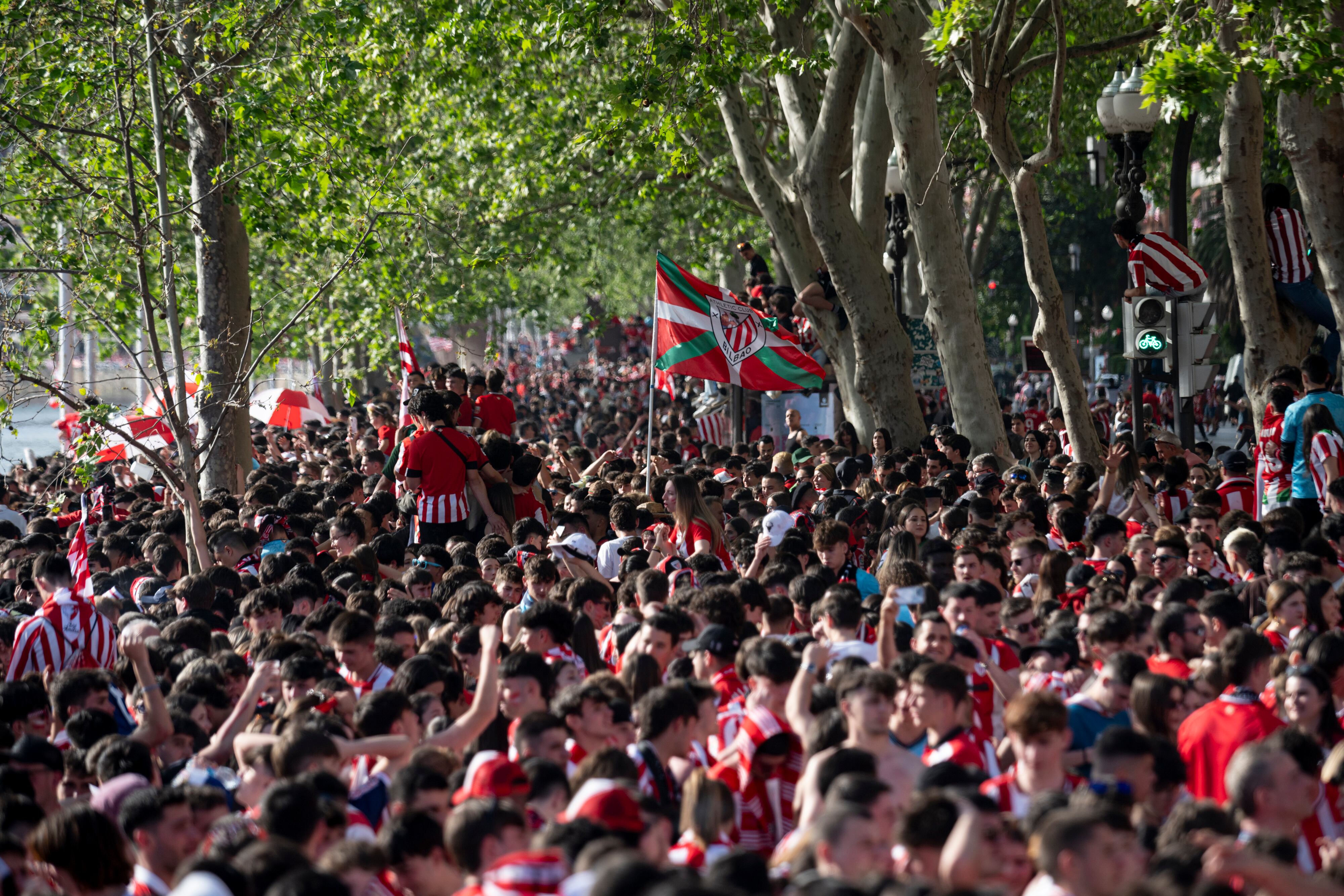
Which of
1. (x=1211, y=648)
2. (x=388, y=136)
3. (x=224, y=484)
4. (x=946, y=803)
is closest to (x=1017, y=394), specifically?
(x=388, y=136)

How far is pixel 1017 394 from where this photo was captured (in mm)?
37344

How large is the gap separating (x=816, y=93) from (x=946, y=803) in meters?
15.7

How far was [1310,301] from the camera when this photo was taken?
13945mm

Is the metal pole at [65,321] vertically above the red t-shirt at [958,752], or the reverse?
the metal pole at [65,321]

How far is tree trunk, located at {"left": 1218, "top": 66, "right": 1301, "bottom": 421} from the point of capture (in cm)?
1314

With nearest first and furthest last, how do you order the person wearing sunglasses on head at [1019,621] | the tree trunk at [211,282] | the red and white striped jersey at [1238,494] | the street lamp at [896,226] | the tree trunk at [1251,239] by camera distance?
the person wearing sunglasses on head at [1019,621]
the red and white striped jersey at [1238,494]
the tree trunk at [1251,239]
the tree trunk at [211,282]
the street lamp at [896,226]

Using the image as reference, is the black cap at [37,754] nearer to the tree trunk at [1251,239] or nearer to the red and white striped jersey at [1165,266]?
the red and white striped jersey at [1165,266]

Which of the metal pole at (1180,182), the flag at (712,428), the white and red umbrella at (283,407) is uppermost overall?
the metal pole at (1180,182)

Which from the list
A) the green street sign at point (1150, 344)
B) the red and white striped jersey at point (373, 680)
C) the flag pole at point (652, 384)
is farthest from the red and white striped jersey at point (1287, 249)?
the red and white striped jersey at point (373, 680)

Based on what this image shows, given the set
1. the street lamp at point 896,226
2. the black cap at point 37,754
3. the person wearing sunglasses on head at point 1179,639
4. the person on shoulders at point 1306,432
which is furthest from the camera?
the street lamp at point 896,226

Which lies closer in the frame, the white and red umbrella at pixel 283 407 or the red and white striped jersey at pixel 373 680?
the red and white striped jersey at pixel 373 680

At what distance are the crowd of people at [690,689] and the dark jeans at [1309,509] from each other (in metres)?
0.03

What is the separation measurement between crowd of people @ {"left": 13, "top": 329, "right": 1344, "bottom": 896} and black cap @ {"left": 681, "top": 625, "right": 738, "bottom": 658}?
0.10ft

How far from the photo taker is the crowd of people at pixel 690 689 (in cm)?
428
